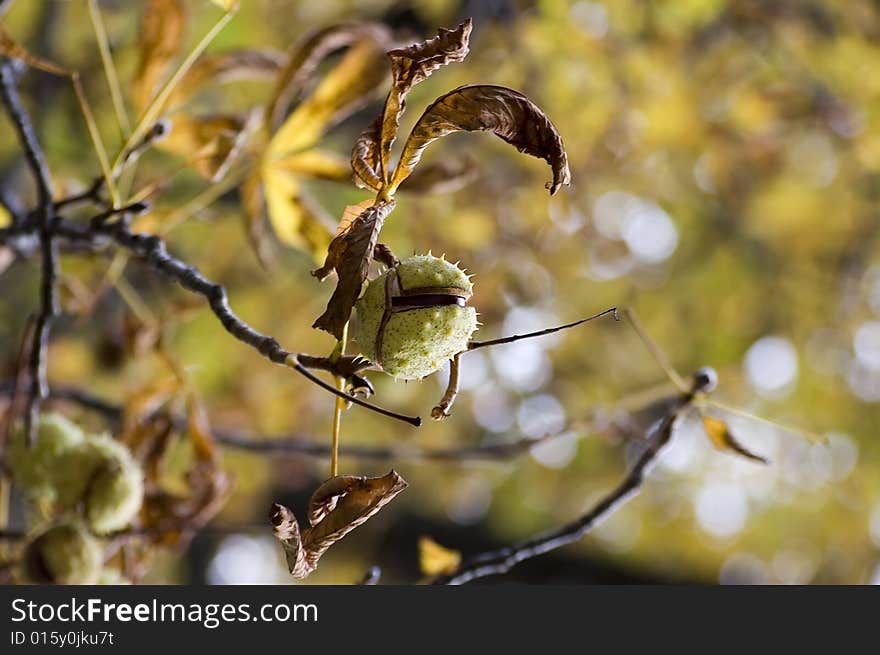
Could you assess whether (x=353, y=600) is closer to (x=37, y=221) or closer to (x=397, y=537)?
(x=37, y=221)

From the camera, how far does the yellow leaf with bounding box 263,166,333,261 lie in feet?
3.50

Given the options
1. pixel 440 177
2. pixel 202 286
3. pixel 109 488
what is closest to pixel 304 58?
pixel 440 177

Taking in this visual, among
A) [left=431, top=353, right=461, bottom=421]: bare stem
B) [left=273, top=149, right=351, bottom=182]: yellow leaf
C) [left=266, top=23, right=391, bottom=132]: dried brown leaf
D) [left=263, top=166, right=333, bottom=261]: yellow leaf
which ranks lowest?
[left=431, top=353, right=461, bottom=421]: bare stem

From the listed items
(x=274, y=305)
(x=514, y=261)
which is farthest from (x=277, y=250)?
(x=514, y=261)

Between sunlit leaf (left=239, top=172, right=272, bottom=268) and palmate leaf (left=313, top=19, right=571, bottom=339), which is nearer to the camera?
palmate leaf (left=313, top=19, right=571, bottom=339)

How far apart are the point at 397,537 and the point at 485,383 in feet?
2.18

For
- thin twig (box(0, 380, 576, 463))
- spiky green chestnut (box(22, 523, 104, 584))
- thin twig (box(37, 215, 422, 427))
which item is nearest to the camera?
thin twig (box(37, 215, 422, 427))

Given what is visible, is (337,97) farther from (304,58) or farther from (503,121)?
(503,121)

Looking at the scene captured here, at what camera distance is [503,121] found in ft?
2.13

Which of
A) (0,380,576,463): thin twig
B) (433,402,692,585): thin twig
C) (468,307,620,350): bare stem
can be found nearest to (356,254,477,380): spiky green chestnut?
(468,307,620,350): bare stem

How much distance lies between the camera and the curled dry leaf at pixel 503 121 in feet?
2.13

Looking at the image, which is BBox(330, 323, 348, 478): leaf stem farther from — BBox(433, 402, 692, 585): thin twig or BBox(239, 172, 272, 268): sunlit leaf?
BBox(239, 172, 272, 268): sunlit leaf

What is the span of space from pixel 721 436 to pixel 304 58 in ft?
2.19

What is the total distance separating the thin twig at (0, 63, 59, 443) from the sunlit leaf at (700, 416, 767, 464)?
0.72m
